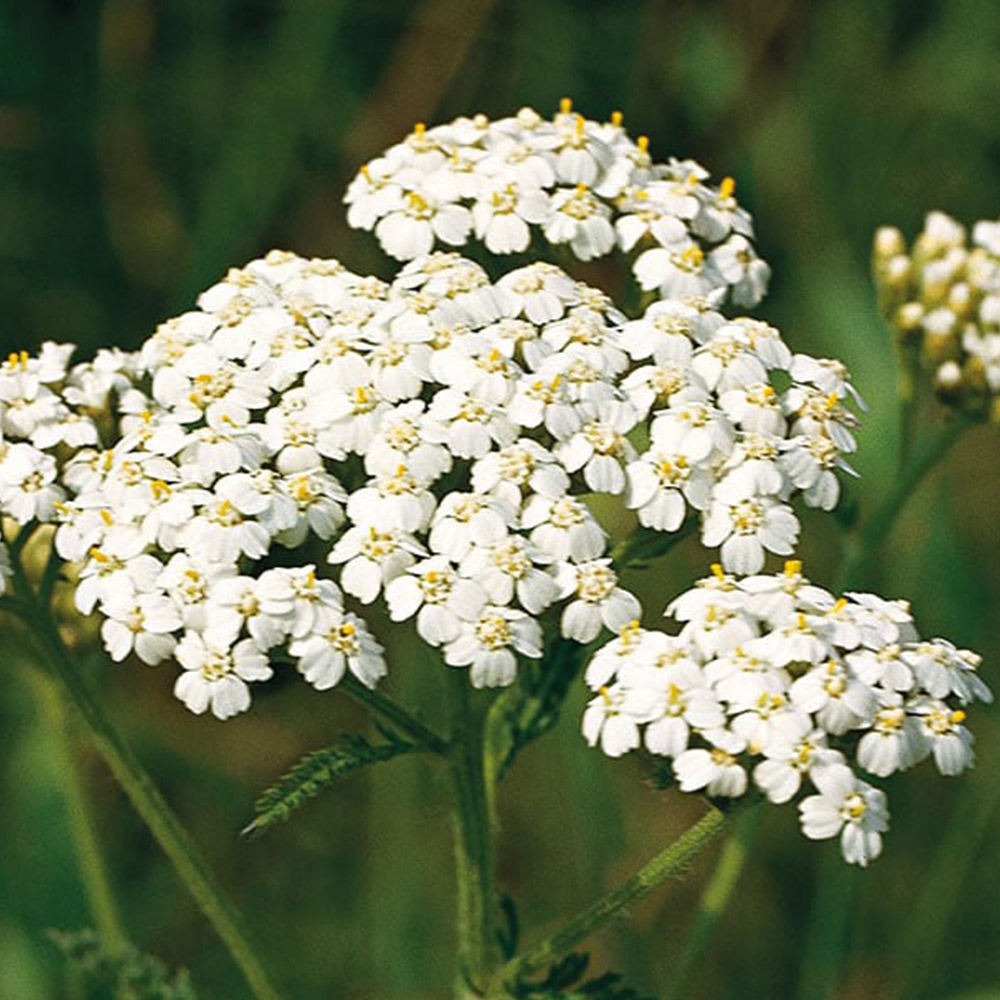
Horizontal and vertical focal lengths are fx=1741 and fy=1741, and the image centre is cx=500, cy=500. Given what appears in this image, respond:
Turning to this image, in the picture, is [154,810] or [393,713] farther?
[154,810]

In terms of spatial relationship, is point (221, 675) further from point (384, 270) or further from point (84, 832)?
point (384, 270)

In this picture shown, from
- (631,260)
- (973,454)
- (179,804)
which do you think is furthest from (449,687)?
(973,454)

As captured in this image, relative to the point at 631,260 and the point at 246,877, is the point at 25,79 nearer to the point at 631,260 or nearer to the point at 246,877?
the point at 246,877

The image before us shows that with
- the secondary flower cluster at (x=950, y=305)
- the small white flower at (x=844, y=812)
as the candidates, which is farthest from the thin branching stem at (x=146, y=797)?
the secondary flower cluster at (x=950, y=305)

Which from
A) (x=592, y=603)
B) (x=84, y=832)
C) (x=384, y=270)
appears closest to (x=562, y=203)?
(x=592, y=603)

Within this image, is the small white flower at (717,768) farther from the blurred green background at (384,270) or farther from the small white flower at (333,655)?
the blurred green background at (384,270)
